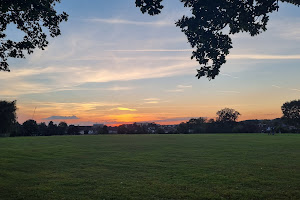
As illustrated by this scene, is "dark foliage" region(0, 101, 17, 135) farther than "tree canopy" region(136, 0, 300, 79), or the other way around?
"dark foliage" region(0, 101, 17, 135)

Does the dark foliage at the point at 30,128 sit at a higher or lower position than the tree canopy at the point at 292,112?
lower

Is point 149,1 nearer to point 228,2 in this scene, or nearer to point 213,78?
point 228,2

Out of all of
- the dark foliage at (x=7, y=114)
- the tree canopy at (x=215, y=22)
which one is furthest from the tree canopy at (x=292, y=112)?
the tree canopy at (x=215, y=22)

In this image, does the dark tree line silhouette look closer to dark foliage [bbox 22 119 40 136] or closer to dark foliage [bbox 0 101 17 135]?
dark foliage [bbox 0 101 17 135]

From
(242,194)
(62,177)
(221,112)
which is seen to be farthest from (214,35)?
(221,112)

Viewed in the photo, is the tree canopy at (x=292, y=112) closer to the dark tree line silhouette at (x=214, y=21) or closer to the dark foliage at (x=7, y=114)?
the dark foliage at (x=7, y=114)

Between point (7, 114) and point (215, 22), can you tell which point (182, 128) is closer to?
point (7, 114)

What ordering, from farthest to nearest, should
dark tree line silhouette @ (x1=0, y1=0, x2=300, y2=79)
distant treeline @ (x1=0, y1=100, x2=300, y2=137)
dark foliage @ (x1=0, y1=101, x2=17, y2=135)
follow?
distant treeline @ (x1=0, y1=100, x2=300, y2=137) < dark foliage @ (x1=0, y1=101, x2=17, y2=135) < dark tree line silhouette @ (x1=0, y1=0, x2=300, y2=79)

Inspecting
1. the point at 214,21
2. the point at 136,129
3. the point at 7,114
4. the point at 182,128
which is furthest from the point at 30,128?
the point at 214,21

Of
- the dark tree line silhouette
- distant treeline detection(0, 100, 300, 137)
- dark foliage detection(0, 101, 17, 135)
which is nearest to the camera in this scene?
the dark tree line silhouette

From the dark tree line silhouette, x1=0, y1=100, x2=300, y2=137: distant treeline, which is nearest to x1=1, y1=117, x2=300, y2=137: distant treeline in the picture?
x1=0, y1=100, x2=300, y2=137: distant treeline

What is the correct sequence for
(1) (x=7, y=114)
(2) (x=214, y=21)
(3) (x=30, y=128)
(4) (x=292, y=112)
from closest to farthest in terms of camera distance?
(2) (x=214, y=21), (1) (x=7, y=114), (3) (x=30, y=128), (4) (x=292, y=112)

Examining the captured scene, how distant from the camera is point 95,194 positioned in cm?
1402

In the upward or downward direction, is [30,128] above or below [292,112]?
below
